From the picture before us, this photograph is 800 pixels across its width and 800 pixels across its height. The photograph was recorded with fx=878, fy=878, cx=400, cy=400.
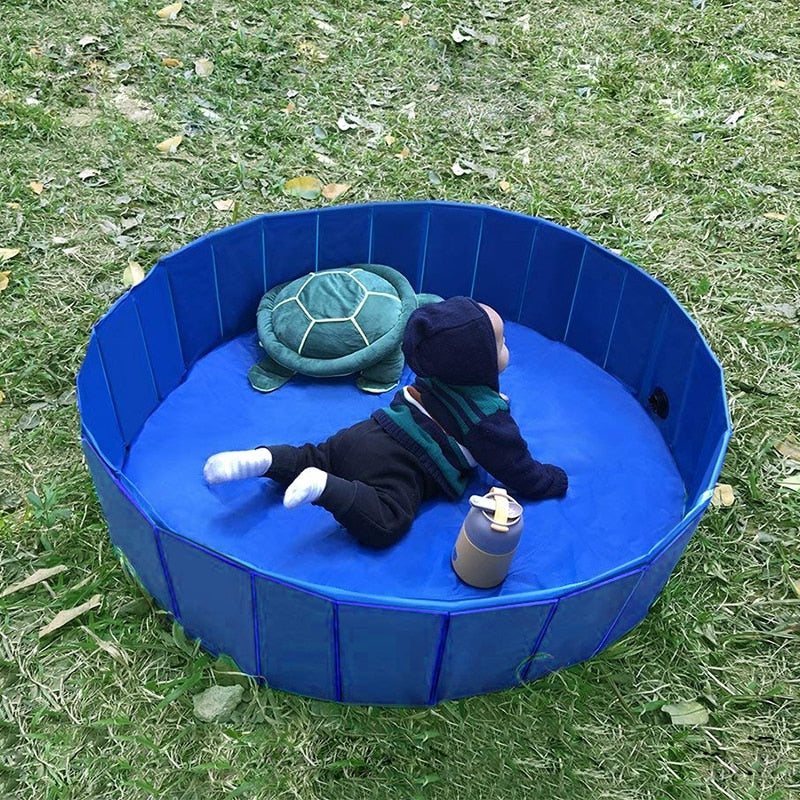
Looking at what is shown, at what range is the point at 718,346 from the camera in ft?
8.89

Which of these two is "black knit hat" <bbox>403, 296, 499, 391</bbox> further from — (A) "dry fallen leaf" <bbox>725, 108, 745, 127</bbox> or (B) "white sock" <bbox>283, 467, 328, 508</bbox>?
(A) "dry fallen leaf" <bbox>725, 108, 745, 127</bbox>

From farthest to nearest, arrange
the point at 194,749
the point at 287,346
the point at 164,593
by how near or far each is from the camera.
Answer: the point at 287,346, the point at 164,593, the point at 194,749

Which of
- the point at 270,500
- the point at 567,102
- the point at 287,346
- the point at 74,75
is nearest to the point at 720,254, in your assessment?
the point at 567,102

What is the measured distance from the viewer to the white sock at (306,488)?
1885 millimetres

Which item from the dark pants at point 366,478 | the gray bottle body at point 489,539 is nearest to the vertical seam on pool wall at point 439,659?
the gray bottle body at point 489,539

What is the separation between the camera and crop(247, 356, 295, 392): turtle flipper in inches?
98.0

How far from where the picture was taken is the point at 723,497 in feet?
7.39

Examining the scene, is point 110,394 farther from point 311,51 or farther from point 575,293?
point 311,51

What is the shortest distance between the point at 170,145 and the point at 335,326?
4.50 feet

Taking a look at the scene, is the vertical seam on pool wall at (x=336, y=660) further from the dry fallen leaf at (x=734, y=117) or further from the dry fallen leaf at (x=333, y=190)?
the dry fallen leaf at (x=734, y=117)

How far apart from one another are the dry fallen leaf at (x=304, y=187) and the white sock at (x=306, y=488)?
1.55 meters

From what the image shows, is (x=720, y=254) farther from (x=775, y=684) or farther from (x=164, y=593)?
(x=164, y=593)

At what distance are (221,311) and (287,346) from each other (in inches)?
9.5

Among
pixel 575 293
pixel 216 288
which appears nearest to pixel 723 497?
pixel 575 293
